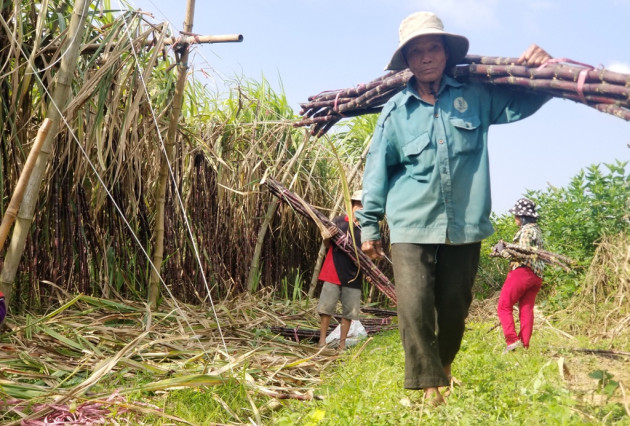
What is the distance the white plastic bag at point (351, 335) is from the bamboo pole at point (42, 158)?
2581 millimetres

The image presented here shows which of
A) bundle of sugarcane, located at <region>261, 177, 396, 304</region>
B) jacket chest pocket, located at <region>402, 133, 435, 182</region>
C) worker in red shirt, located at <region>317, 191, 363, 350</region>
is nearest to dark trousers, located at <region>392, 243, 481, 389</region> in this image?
jacket chest pocket, located at <region>402, 133, 435, 182</region>

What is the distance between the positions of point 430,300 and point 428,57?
1067mm

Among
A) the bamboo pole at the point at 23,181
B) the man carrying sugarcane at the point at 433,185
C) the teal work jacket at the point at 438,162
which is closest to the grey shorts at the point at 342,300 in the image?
the man carrying sugarcane at the point at 433,185

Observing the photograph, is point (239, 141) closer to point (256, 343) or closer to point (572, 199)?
point (256, 343)

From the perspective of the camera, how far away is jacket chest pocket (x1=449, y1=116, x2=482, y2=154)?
290cm

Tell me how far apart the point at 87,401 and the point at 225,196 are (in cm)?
381

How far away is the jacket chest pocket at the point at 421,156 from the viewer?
290cm

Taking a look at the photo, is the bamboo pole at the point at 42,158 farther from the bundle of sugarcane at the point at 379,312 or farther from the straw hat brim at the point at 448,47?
the bundle of sugarcane at the point at 379,312

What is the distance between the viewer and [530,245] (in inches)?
213

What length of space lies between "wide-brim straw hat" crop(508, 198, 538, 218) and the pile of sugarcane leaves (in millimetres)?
1960

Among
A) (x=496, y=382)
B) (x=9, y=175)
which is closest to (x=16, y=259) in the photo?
(x=9, y=175)

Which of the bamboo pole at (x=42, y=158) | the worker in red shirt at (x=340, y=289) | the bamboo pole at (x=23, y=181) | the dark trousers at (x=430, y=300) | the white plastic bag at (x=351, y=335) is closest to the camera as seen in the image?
Answer: the dark trousers at (x=430, y=300)

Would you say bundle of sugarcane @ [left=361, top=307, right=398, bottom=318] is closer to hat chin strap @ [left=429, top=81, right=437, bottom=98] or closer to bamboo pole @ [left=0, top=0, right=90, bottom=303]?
bamboo pole @ [left=0, top=0, right=90, bottom=303]

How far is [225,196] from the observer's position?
259 inches
